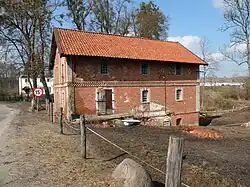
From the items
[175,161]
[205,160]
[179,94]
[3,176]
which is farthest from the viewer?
[179,94]

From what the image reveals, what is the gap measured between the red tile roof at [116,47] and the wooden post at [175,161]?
19.3 m

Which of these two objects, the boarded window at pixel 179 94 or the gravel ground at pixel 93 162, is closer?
the gravel ground at pixel 93 162

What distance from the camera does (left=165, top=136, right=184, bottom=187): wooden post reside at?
4.59 metres

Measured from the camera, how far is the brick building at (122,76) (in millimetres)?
24188

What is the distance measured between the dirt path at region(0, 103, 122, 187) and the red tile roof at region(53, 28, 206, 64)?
41.5ft

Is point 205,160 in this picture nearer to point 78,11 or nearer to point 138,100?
point 138,100

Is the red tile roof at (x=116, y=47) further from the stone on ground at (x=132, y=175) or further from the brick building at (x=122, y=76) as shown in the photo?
the stone on ground at (x=132, y=175)

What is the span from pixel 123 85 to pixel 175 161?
861 inches

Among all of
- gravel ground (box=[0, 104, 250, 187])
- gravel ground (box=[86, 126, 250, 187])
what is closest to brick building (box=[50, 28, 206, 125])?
gravel ground (box=[0, 104, 250, 187])

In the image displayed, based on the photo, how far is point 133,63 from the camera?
2717 centimetres

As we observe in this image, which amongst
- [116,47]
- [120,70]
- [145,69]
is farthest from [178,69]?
[120,70]

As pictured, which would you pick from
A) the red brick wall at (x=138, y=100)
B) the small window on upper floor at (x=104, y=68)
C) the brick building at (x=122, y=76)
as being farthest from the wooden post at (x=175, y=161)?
the small window on upper floor at (x=104, y=68)

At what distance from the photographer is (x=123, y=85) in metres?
26.4

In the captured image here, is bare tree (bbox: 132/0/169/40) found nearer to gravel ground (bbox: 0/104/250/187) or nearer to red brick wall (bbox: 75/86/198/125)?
red brick wall (bbox: 75/86/198/125)
